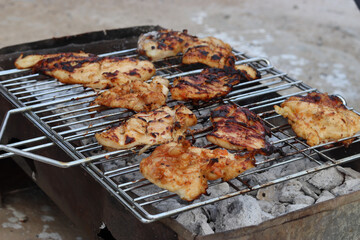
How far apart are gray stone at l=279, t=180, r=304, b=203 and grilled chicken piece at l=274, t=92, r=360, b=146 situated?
371 mm

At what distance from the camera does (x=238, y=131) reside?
9.30 ft

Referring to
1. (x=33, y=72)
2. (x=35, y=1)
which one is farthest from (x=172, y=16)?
(x=33, y=72)

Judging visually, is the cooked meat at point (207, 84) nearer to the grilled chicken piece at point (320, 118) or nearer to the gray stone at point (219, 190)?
the grilled chicken piece at point (320, 118)

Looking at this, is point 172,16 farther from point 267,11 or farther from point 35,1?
point 35,1

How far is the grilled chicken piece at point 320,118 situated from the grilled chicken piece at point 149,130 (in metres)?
0.64

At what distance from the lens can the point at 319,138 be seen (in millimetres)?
2912

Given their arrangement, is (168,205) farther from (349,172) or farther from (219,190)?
(349,172)

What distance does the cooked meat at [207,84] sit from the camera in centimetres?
329

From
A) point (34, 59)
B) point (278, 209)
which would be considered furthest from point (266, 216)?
point (34, 59)

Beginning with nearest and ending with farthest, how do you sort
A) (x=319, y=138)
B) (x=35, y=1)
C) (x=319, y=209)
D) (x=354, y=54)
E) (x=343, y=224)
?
1. (x=319, y=209)
2. (x=343, y=224)
3. (x=319, y=138)
4. (x=354, y=54)
5. (x=35, y=1)

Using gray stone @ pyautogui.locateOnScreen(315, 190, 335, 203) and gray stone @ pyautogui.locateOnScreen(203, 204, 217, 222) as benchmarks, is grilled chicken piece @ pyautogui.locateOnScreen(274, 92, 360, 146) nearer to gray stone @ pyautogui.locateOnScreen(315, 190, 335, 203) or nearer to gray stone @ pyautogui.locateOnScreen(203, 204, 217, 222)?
gray stone @ pyautogui.locateOnScreen(315, 190, 335, 203)

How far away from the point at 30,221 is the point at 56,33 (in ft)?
16.9

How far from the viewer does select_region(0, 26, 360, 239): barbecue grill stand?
2420mm

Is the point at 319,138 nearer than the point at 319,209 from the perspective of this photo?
No
